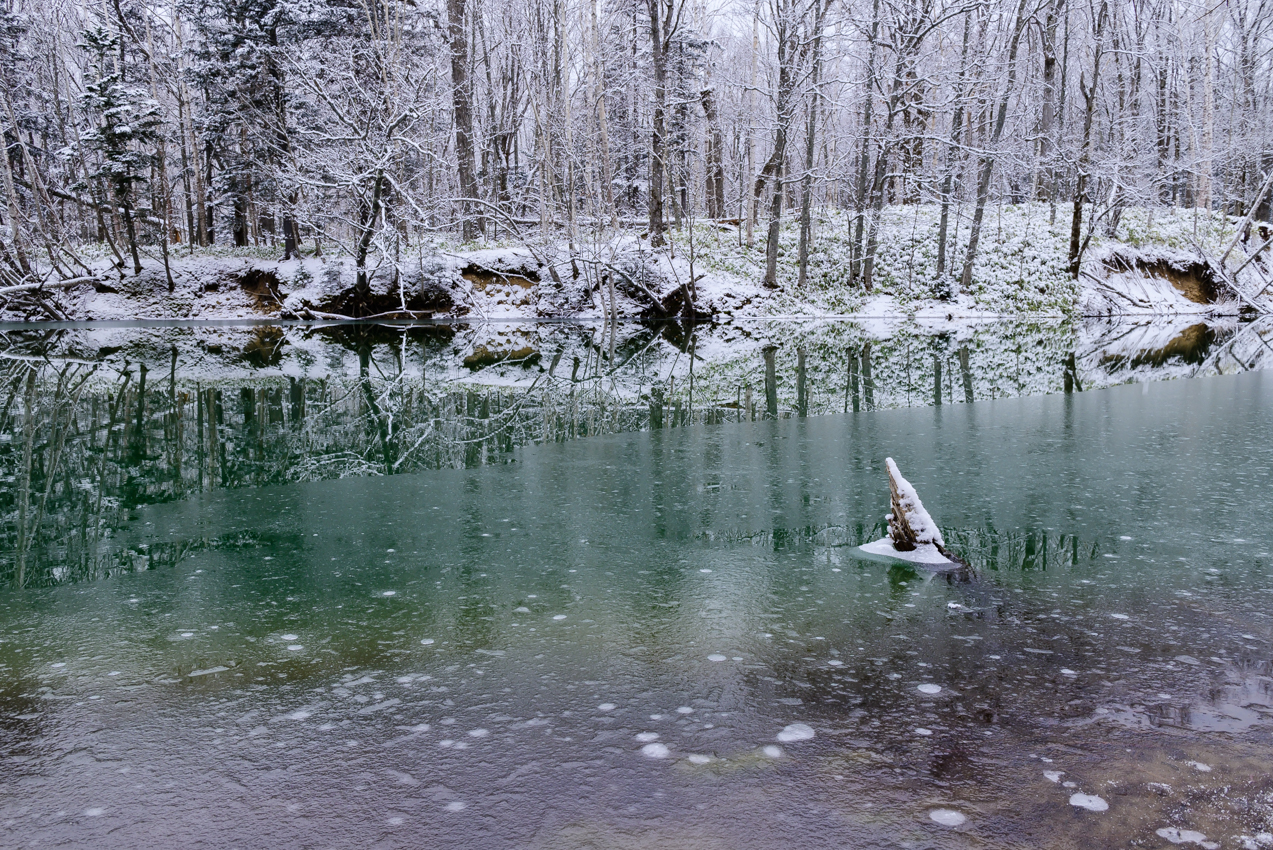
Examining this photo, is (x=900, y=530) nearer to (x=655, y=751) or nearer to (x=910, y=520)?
(x=910, y=520)

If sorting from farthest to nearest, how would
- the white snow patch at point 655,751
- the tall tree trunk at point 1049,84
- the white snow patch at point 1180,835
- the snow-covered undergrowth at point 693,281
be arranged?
the snow-covered undergrowth at point 693,281 < the tall tree trunk at point 1049,84 < the white snow patch at point 655,751 < the white snow patch at point 1180,835

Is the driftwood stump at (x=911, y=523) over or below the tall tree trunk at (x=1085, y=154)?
below

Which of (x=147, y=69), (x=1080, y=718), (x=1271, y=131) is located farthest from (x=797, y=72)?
(x=147, y=69)

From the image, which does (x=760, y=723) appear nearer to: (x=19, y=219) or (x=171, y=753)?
(x=171, y=753)

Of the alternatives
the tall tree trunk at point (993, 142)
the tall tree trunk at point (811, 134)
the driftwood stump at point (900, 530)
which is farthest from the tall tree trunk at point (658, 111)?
the driftwood stump at point (900, 530)

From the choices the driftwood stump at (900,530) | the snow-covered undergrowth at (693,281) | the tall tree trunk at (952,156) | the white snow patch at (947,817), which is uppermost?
the tall tree trunk at (952,156)

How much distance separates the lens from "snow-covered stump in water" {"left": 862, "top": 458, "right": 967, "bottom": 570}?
5.21m

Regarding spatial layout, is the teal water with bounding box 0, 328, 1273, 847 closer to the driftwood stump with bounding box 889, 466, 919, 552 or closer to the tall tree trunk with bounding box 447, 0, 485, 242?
the driftwood stump with bounding box 889, 466, 919, 552

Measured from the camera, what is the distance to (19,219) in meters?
26.0

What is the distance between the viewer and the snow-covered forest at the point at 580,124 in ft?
78.2

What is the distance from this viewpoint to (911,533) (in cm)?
529

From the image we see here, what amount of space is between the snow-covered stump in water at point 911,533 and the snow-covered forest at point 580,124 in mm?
18822

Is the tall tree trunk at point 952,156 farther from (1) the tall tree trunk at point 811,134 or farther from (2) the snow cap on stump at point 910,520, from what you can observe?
(2) the snow cap on stump at point 910,520

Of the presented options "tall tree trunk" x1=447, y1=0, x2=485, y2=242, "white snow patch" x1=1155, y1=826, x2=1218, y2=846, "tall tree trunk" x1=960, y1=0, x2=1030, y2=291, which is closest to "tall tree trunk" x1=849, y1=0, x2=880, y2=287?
"tall tree trunk" x1=960, y1=0, x2=1030, y2=291
